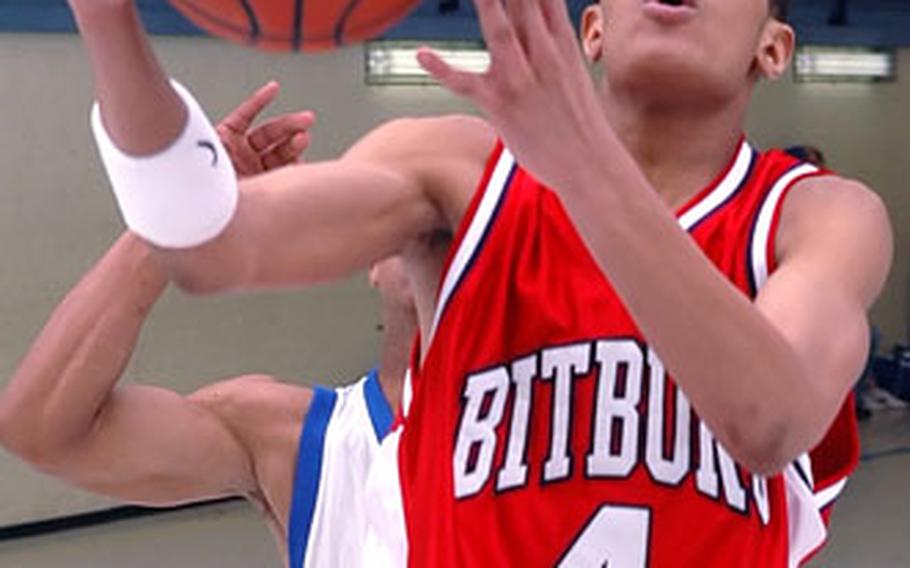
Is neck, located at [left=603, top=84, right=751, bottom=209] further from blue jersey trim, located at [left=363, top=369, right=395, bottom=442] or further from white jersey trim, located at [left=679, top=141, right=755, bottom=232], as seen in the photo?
blue jersey trim, located at [left=363, top=369, right=395, bottom=442]

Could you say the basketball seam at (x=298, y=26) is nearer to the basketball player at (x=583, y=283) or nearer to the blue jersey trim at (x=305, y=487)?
the basketball player at (x=583, y=283)

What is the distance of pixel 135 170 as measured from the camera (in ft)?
3.60

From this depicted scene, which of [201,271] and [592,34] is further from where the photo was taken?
[592,34]

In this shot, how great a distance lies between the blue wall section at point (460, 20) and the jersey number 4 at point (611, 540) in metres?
2.99

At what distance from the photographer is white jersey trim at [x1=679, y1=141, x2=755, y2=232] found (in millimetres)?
1455

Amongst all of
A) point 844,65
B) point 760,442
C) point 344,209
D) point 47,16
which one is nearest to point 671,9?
point 344,209

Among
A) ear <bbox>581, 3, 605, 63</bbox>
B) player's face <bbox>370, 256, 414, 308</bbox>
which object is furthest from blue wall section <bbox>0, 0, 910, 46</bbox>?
ear <bbox>581, 3, 605, 63</bbox>

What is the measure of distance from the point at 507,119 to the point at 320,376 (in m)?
6.02

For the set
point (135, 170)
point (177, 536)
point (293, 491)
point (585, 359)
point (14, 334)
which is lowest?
point (177, 536)

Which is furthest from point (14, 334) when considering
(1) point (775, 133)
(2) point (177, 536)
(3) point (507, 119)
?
(3) point (507, 119)

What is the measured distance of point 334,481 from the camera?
7.70 feet

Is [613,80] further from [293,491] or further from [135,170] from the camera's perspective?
[293,491]

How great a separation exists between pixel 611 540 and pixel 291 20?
646 millimetres

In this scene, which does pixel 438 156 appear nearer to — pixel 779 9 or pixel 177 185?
pixel 177 185
